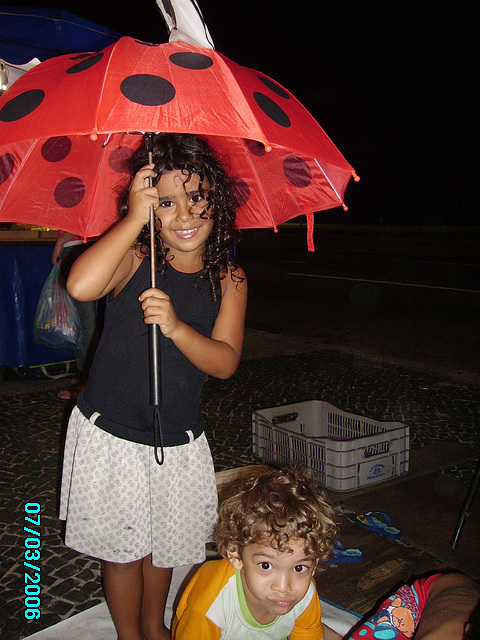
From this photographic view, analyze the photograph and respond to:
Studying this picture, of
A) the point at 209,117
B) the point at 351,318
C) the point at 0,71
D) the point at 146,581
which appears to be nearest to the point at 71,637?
the point at 146,581

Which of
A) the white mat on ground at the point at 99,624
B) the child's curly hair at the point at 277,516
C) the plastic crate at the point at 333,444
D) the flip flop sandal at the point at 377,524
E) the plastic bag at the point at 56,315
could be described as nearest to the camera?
the child's curly hair at the point at 277,516

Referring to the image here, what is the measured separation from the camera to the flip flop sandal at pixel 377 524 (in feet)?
9.95

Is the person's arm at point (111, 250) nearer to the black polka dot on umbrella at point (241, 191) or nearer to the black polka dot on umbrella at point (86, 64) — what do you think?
the black polka dot on umbrella at point (86, 64)

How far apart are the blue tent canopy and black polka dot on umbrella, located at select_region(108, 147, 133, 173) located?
295 centimetres

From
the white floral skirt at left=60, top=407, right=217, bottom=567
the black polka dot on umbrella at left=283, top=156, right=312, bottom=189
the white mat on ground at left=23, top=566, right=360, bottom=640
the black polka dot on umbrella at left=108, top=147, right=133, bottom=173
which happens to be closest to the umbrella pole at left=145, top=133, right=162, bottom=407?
the white floral skirt at left=60, top=407, right=217, bottom=567

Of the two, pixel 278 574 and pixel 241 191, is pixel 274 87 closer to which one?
pixel 241 191

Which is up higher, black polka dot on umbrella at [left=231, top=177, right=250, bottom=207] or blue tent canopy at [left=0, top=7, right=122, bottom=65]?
blue tent canopy at [left=0, top=7, right=122, bottom=65]

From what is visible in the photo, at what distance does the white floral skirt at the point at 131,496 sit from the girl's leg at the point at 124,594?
7cm

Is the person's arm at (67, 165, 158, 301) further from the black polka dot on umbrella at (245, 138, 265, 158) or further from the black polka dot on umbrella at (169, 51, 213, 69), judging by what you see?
the black polka dot on umbrella at (245, 138, 265, 158)

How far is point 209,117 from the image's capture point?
5.42 feet

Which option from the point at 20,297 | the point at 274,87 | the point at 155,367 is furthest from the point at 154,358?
the point at 20,297

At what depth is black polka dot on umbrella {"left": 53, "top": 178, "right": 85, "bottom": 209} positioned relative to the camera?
2.25 m

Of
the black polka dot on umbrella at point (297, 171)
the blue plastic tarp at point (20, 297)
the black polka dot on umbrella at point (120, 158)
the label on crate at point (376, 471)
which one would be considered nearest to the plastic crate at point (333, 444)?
the label on crate at point (376, 471)

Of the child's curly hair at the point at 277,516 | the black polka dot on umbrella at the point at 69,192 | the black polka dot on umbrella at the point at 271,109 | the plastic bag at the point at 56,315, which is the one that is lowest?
the child's curly hair at the point at 277,516
